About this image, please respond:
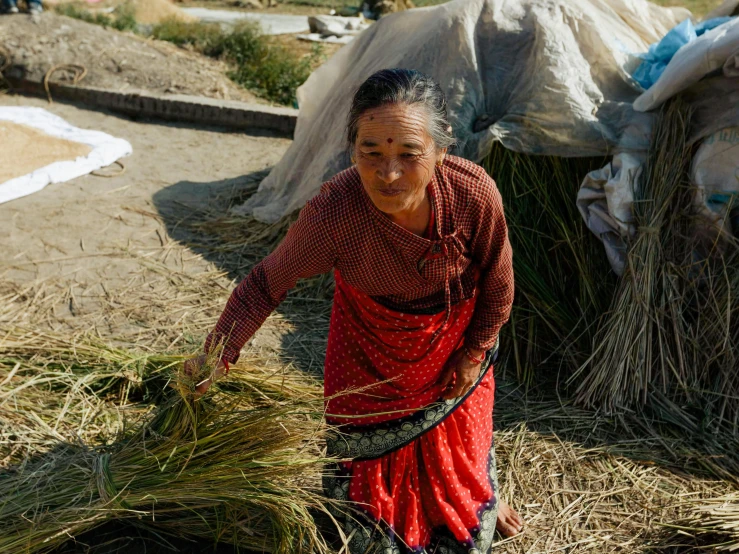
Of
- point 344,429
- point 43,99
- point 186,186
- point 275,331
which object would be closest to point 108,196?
point 186,186

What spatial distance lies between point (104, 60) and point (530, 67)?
4568mm

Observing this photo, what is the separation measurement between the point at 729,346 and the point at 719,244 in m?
0.41

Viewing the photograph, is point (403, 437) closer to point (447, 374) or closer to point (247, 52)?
point (447, 374)

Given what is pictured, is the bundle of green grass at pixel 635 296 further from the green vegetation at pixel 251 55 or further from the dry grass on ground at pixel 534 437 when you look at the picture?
the green vegetation at pixel 251 55

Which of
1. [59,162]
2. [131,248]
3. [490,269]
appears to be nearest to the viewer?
[490,269]

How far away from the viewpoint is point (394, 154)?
1939 millimetres

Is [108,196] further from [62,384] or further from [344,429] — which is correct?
[344,429]

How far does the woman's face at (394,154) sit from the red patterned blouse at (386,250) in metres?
0.10

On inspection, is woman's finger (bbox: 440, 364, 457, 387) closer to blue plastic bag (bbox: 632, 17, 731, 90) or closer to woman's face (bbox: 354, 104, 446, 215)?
woman's face (bbox: 354, 104, 446, 215)

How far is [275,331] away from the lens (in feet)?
11.8

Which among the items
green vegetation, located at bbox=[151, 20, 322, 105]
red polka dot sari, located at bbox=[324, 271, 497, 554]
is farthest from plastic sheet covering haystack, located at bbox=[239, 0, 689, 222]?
green vegetation, located at bbox=[151, 20, 322, 105]

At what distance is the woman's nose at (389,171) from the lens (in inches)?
76.3

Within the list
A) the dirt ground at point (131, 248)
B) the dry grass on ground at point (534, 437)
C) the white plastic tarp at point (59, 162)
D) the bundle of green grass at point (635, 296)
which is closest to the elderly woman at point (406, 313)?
the dry grass on ground at point (534, 437)

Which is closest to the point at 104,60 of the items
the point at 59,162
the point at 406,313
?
the point at 59,162
